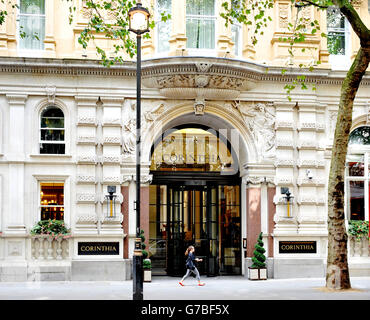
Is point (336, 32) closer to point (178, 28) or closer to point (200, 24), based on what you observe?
point (200, 24)

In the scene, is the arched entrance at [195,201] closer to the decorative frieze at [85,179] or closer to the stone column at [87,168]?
the stone column at [87,168]

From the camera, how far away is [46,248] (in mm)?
19531

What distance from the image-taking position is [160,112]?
2056cm

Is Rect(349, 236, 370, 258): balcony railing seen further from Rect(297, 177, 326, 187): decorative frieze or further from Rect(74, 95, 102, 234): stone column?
Rect(74, 95, 102, 234): stone column

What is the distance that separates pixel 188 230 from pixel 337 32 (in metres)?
9.44

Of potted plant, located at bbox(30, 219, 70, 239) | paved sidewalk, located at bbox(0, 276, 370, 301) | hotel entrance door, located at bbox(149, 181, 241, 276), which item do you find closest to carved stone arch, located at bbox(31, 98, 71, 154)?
potted plant, located at bbox(30, 219, 70, 239)

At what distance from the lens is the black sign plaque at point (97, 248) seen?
64.5 ft

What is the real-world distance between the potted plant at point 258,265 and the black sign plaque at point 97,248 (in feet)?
15.6

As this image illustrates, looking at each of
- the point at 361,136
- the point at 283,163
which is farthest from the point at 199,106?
the point at 361,136

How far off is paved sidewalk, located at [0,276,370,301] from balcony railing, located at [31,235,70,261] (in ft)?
2.95

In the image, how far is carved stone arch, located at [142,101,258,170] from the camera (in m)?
20.5

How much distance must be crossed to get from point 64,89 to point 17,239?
211 inches

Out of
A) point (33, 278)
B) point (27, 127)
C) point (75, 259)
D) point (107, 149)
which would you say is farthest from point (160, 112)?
point (33, 278)

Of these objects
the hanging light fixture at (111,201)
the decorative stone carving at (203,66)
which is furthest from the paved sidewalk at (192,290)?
the decorative stone carving at (203,66)
